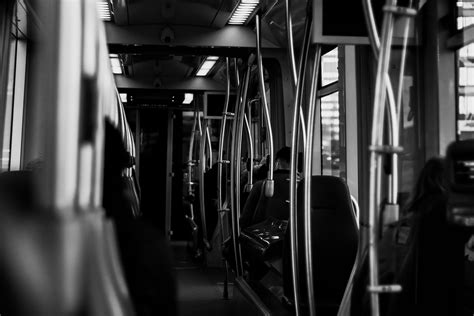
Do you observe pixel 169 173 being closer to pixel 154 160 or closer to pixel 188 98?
pixel 154 160

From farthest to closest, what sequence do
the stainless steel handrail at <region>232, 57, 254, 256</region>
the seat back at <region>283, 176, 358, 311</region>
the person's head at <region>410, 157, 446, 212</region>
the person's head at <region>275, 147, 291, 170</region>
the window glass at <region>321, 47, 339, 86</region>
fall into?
the window glass at <region>321, 47, 339, 86</region>
the person's head at <region>275, 147, 291, 170</region>
the stainless steel handrail at <region>232, 57, 254, 256</region>
the seat back at <region>283, 176, 358, 311</region>
the person's head at <region>410, 157, 446, 212</region>

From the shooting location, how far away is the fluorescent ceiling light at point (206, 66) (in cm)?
712

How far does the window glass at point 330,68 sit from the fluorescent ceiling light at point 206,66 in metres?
1.84

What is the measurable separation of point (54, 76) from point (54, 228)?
0.16 metres

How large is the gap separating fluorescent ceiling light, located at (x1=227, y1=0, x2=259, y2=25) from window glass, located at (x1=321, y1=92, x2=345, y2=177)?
1.07 m

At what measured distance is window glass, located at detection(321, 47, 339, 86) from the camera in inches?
207

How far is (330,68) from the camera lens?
5414mm

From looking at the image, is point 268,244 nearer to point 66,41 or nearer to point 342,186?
point 342,186

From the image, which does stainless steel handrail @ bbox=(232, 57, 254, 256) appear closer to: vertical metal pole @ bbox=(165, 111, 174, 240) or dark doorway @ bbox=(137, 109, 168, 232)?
vertical metal pole @ bbox=(165, 111, 174, 240)

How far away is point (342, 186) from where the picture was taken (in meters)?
3.15

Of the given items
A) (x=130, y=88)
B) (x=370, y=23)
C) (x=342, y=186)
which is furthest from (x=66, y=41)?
(x=130, y=88)

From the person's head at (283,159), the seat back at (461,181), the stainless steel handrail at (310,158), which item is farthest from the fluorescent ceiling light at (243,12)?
the seat back at (461,181)

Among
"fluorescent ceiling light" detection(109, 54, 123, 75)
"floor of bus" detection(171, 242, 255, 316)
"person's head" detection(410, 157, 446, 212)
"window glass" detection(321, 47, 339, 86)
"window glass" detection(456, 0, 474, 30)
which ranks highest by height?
"fluorescent ceiling light" detection(109, 54, 123, 75)

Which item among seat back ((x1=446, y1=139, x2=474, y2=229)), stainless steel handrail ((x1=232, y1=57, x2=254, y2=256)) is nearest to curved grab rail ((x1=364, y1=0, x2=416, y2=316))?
seat back ((x1=446, y1=139, x2=474, y2=229))
